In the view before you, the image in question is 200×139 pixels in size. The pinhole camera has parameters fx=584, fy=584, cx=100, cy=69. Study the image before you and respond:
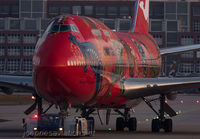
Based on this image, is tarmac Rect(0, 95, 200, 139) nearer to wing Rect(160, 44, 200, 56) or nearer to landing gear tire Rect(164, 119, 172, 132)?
landing gear tire Rect(164, 119, 172, 132)

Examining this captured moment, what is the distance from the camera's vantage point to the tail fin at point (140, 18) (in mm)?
40438

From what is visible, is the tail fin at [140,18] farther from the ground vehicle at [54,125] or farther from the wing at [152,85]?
the ground vehicle at [54,125]

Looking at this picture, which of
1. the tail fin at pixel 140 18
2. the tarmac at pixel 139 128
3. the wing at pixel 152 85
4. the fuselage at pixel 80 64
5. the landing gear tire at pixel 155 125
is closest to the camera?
the fuselage at pixel 80 64

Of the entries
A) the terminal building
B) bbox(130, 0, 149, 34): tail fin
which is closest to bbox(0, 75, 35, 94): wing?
bbox(130, 0, 149, 34): tail fin

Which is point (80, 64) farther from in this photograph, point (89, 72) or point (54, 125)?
point (54, 125)

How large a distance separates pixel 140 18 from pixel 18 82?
1524 centimetres

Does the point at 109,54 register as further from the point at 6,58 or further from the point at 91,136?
the point at 6,58

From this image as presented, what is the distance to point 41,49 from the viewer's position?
75.6 ft

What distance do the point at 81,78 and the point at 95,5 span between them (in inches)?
6909

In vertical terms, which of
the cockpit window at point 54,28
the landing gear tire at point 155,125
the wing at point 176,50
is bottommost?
the landing gear tire at point 155,125

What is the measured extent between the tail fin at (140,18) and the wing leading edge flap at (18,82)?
12.9 m

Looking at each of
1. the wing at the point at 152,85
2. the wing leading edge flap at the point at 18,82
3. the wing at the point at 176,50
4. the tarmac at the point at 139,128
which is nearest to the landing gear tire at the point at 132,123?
the tarmac at the point at 139,128

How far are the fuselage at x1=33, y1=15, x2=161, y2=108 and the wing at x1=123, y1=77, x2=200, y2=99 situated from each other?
0.43 m

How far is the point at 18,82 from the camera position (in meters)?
28.6
